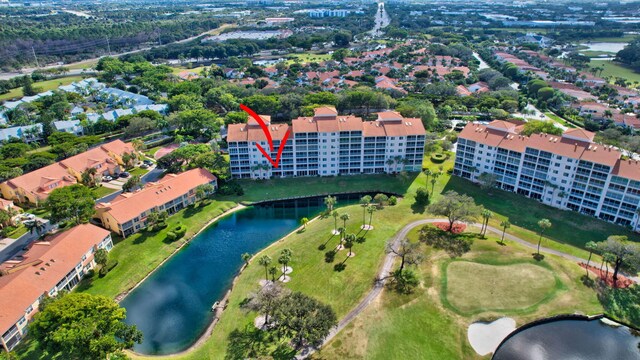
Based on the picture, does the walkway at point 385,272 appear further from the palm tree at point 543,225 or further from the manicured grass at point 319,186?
the manicured grass at point 319,186

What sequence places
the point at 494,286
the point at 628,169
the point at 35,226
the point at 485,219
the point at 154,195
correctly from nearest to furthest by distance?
the point at 494,286 < the point at 35,226 < the point at 628,169 < the point at 485,219 < the point at 154,195

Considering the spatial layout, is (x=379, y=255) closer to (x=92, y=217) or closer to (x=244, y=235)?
(x=244, y=235)

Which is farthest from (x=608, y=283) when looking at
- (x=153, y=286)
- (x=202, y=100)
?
(x=202, y=100)

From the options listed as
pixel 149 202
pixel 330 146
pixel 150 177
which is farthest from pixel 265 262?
pixel 150 177

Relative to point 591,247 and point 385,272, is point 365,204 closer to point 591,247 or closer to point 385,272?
point 385,272

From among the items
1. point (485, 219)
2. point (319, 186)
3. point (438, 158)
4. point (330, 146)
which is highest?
point (330, 146)
